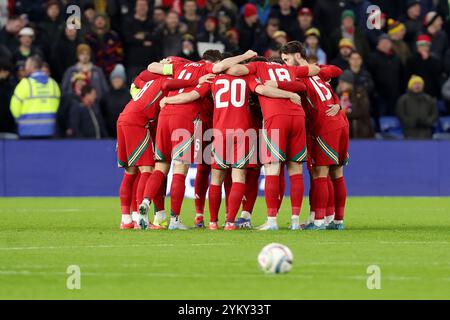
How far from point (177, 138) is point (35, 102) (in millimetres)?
9310

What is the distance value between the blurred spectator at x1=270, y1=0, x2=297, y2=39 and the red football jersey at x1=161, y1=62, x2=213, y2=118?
10.2 meters

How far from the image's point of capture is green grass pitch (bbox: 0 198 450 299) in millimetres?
10414

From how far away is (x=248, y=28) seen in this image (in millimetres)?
27281

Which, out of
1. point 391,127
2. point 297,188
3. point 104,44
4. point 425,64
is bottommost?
point 391,127

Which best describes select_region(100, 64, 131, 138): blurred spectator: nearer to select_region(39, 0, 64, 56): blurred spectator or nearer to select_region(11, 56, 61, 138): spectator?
select_region(11, 56, 61, 138): spectator

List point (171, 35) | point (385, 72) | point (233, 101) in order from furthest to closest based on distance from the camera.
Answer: point (385, 72) → point (171, 35) → point (233, 101)

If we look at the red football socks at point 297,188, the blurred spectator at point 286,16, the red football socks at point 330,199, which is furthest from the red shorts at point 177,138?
the blurred spectator at point 286,16

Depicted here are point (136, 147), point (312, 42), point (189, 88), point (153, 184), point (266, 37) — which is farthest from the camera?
point (266, 37)

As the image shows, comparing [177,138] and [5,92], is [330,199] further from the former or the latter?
[5,92]

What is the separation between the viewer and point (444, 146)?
2566cm

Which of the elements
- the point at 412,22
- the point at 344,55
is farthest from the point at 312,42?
the point at 412,22

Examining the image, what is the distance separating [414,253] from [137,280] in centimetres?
351

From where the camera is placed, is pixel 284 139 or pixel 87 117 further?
pixel 87 117

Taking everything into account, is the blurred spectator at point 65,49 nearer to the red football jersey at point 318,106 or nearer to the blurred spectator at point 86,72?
the blurred spectator at point 86,72
